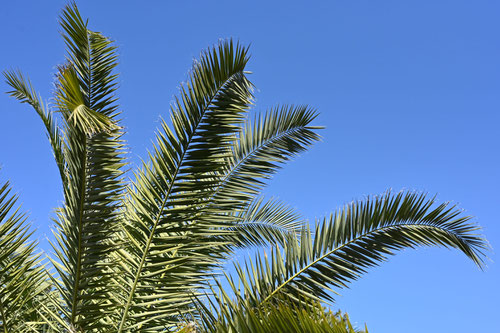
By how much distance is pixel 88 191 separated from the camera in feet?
11.6

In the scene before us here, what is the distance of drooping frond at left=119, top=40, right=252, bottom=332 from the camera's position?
3924 mm

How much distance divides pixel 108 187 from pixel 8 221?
76 centimetres

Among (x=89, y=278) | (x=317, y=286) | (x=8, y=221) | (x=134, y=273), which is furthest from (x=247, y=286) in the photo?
(x=8, y=221)

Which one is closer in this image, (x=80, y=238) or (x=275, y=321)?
(x=275, y=321)

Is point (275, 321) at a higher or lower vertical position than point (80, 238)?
lower

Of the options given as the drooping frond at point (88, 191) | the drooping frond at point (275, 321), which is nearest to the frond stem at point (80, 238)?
the drooping frond at point (88, 191)

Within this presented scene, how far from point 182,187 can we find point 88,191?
798mm

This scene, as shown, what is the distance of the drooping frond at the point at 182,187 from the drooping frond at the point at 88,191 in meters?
0.24

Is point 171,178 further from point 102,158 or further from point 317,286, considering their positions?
point 317,286

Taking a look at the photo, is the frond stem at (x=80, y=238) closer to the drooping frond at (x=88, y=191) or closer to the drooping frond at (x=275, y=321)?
the drooping frond at (x=88, y=191)

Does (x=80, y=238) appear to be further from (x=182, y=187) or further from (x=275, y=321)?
(x=275, y=321)

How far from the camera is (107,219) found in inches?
153

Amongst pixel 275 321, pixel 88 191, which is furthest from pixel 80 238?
pixel 275 321

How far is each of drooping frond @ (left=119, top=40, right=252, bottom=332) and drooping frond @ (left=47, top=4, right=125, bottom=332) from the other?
0.79 feet
